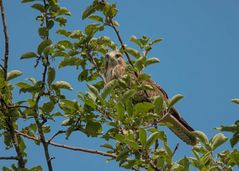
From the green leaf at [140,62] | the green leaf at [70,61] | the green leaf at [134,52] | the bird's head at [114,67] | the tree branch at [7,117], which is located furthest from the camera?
the bird's head at [114,67]

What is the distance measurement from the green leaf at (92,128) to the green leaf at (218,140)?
0.99m

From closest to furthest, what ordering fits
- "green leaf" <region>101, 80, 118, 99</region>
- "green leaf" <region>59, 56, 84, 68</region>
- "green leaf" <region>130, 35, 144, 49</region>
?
1. "green leaf" <region>101, 80, 118, 99</region>
2. "green leaf" <region>130, 35, 144, 49</region>
3. "green leaf" <region>59, 56, 84, 68</region>

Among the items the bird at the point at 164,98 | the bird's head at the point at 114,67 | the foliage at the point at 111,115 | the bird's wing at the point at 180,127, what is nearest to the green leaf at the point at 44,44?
the foliage at the point at 111,115

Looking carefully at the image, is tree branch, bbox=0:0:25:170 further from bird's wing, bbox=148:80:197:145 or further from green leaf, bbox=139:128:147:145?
bird's wing, bbox=148:80:197:145

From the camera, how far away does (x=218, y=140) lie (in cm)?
434

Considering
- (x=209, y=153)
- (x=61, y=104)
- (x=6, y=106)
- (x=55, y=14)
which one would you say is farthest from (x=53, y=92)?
(x=209, y=153)

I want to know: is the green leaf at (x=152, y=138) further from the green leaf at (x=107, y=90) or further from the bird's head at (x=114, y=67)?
the bird's head at (x=114, y=67)

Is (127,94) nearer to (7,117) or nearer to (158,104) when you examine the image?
(158,104)

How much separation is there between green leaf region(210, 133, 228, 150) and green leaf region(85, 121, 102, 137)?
99cm

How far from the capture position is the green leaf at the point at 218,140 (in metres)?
4.33

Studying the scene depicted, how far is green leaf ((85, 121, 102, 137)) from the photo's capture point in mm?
4293

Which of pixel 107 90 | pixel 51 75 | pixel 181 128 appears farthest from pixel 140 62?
pixel 181 128

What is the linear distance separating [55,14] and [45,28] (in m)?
0.18

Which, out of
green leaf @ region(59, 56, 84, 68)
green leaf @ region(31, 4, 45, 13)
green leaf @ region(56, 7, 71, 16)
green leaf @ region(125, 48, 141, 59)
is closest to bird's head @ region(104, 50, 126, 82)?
green leaf @ region(59, 56, 84, 68)
